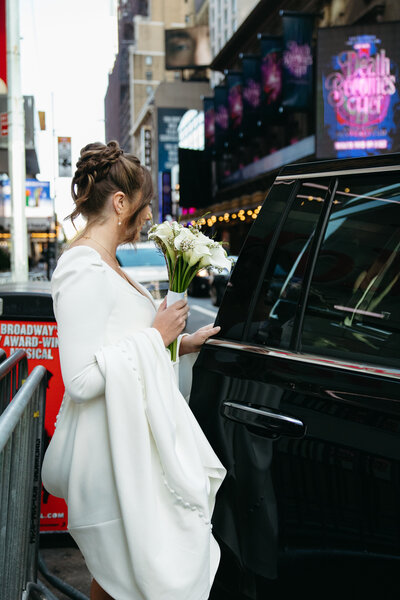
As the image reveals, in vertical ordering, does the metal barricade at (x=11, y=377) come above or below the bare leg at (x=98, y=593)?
above

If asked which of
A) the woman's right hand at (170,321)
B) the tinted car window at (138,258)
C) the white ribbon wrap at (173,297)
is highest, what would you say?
the white ribbon wrap at (173,297)

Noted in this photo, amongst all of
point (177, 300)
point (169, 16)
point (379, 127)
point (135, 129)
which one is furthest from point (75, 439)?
point (169, 16)

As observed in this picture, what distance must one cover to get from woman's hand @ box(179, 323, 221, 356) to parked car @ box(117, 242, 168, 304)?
6535 mm

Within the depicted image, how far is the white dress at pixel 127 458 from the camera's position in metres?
1.80

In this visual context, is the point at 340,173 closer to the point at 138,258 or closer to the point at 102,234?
the point at 102,234

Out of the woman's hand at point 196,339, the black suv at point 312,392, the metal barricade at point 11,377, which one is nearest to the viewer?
the black suv at point 312,392

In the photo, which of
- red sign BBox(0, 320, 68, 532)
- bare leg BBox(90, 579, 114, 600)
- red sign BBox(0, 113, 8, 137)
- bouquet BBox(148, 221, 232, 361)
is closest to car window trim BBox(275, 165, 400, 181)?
bouquet BBox(148, 221, 232, 361)

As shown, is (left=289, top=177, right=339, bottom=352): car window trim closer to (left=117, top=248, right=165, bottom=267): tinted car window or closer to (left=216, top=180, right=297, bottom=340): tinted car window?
(left=216, top=180, right=297, bottom=340): tinted car window

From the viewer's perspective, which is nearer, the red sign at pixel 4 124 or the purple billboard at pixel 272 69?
the red sign at pixel 4 124

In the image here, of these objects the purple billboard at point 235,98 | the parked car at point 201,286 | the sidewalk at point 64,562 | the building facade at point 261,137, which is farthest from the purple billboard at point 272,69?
the sidewalk at point 64,562

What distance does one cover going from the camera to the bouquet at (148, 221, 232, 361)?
2049mm

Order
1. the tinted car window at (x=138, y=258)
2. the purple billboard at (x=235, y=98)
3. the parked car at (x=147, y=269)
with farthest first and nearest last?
1. the purple billboard at (x=235, y=98)
2. the tinted car window at (x=138, y=258)
3. the parked car at (x=147, y=269)

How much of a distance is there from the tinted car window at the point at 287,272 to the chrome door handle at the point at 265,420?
0.73 ft

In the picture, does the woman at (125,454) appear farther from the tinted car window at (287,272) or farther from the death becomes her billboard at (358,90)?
the death becomes her billboard at (358,90)
